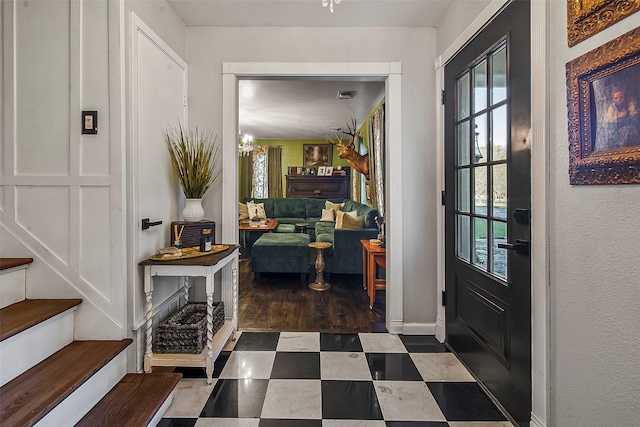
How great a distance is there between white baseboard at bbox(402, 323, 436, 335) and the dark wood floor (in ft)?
0.68

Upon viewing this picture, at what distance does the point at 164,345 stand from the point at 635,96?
8.02 feet

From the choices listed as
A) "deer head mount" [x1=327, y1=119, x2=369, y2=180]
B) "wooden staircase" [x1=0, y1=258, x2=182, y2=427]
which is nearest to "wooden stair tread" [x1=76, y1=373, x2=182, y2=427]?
"wooden staircase" [x1=0, y1=258, x2=182, y2=427]

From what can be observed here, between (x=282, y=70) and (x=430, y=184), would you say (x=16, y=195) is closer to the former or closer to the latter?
(x=282, y=70)

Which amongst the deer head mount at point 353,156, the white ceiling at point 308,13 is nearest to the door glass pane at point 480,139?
the white ceiling at point 308,13

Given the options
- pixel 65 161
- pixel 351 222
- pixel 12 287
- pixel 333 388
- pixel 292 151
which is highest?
pixel 292 151

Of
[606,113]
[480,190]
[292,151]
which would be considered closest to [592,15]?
[606,113]

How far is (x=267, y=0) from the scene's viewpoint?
221 cm

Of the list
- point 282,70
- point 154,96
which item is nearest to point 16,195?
point 154,96

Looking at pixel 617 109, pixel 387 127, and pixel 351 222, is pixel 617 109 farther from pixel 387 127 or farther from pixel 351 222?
pixel 351 222

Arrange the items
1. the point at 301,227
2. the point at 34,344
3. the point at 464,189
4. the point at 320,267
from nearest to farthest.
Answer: the point at 34,344 → the point at 464,189 → the point at 320,267 → the point at 301,227

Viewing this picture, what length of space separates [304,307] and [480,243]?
6.20 ft

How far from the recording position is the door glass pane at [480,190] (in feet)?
6.28

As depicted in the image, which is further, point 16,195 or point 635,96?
point 16,195

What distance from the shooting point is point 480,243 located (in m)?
1.98
